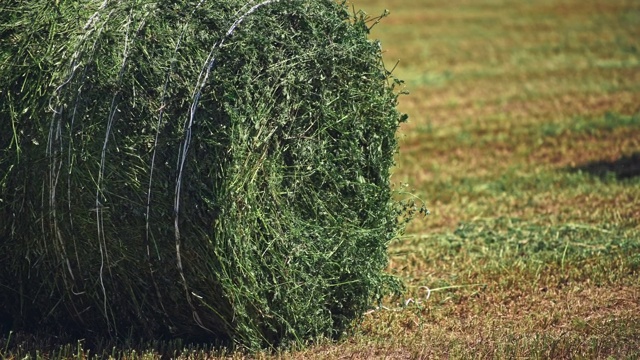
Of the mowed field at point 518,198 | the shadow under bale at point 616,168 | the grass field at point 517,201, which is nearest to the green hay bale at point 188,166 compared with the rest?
the grass field at point 517,201

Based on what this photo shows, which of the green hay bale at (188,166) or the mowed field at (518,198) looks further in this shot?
the mowed field at (518,198)

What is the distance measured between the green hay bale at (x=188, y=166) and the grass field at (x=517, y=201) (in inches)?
14.7

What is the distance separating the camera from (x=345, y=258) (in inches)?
247

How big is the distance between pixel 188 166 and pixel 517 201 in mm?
5512

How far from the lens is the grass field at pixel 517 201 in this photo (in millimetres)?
6629

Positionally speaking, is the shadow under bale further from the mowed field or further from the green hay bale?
the green hay bale

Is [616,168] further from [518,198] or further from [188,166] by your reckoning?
[188,166]

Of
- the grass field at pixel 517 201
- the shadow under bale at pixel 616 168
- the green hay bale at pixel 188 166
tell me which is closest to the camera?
the green hay bale at pixel 188 166

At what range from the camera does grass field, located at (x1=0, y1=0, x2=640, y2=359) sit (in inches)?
261

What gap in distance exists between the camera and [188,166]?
5.78m

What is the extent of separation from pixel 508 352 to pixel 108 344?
99.2 inches

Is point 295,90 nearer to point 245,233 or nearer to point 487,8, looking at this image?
point 245,233

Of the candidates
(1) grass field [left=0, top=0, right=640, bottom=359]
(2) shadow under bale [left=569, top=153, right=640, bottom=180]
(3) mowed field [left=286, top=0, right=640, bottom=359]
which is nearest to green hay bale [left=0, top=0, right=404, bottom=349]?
(1) grass field [left=0, top=0, right=640, bottom=359]

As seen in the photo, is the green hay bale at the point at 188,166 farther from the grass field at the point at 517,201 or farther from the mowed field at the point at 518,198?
the mowed field at the point at 518,198
